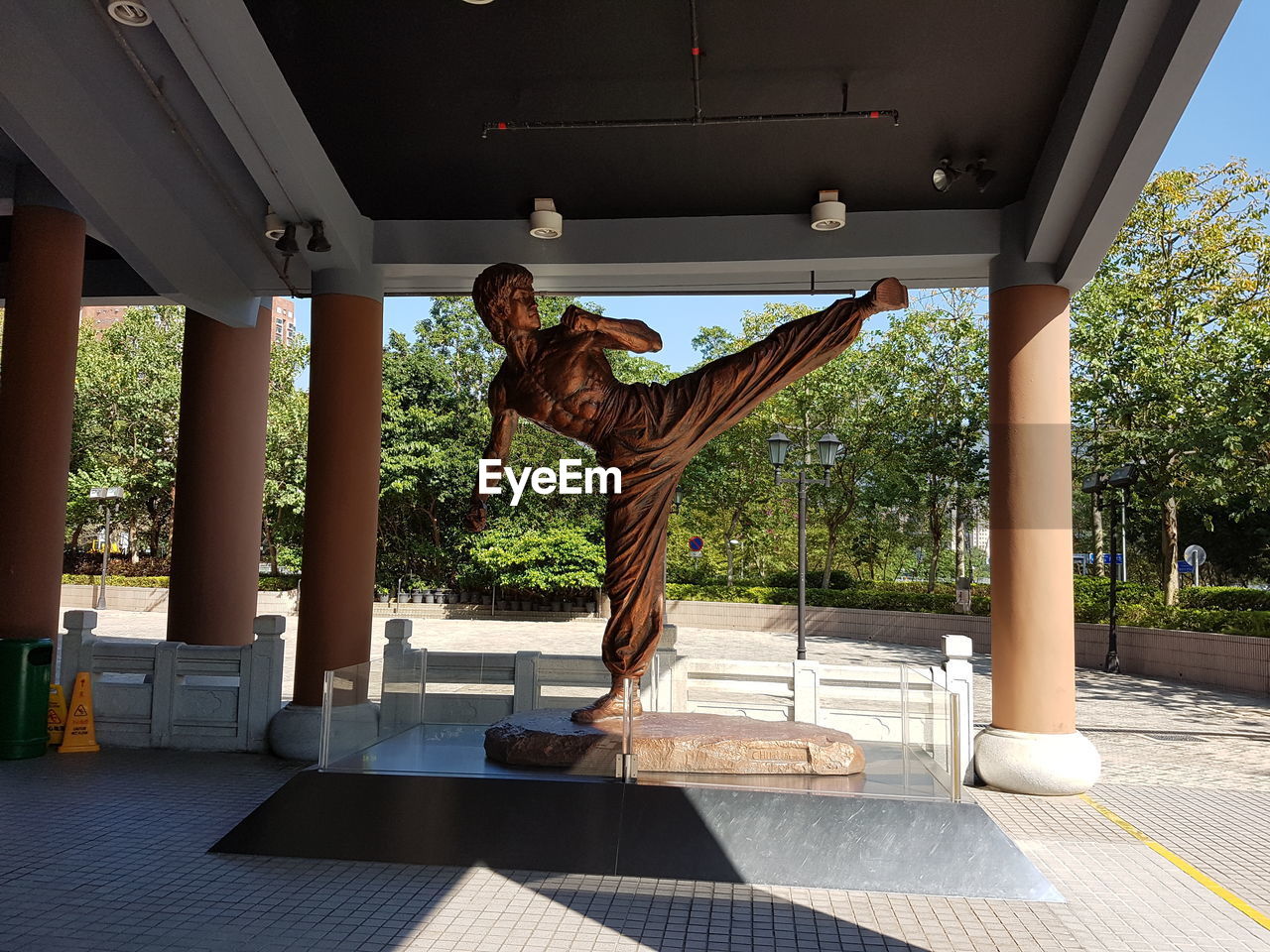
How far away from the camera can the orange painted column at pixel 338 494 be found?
779 centimetres

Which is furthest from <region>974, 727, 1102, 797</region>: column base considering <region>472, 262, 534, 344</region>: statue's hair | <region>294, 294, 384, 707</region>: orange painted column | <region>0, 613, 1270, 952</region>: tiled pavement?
<region>294, 294, 384, 707</region>: orange painted column

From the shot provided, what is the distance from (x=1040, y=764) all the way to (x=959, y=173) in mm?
4305

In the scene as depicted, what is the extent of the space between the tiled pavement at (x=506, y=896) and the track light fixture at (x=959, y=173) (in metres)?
4.38

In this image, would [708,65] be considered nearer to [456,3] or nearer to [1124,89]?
[456,3]

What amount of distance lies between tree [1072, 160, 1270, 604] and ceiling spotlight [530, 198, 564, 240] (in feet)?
37.4

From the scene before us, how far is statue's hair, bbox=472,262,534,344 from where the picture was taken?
5.70 metres

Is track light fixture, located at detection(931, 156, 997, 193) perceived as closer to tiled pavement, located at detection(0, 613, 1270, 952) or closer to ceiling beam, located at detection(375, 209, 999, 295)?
ceiling beam, located at detection(375, 209, 999, 295)

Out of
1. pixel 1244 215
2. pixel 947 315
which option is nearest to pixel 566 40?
pixel 1244 215

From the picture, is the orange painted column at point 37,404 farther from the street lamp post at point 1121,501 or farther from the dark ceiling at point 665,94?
the street lamp post at point 1121,501

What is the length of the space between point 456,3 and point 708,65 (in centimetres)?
156

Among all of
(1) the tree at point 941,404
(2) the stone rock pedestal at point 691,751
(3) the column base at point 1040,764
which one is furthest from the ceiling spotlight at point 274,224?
(1) the tree at point 941,404

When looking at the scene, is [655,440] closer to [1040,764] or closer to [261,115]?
[261,115]

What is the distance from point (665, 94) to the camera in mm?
6422

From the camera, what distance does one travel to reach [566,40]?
19.3 feet
